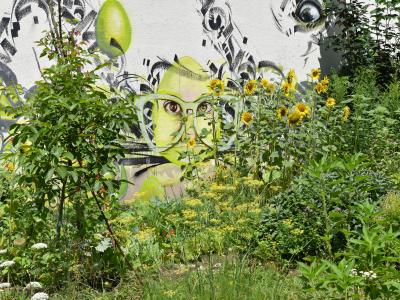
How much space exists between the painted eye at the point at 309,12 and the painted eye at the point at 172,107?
217 centimetres

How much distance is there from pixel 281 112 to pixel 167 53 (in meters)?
1.88

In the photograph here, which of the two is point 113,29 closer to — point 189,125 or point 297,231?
point 189,125

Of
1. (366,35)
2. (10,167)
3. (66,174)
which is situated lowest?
(66,174)

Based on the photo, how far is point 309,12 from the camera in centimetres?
888

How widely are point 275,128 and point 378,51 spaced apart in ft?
9.05

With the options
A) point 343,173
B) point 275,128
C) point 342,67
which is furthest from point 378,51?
point 343,173

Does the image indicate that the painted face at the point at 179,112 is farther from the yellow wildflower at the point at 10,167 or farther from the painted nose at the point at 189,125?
the yellow wildflower at the point at 10,167

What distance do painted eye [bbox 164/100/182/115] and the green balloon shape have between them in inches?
34.2

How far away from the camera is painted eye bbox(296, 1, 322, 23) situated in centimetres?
881

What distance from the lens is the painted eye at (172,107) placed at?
321 inches

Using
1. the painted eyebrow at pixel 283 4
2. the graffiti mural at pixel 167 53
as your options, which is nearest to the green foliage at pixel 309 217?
the graffiti mural at pixel 167 53

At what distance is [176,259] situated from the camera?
5375 mm

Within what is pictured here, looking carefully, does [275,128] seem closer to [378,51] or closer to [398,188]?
[398,188]

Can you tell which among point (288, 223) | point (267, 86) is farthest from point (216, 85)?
point (288, 223)
